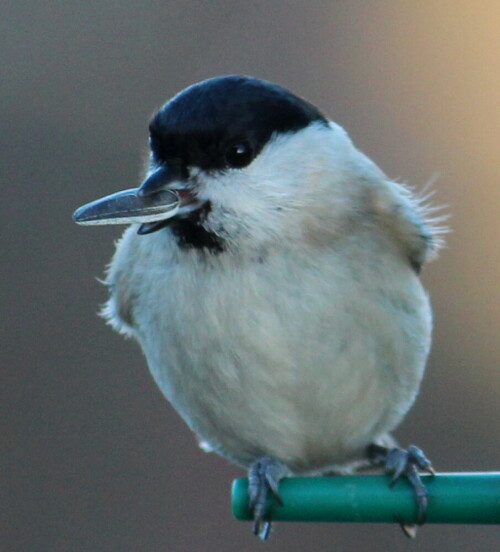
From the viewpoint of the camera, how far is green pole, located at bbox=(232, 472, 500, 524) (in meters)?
1.43

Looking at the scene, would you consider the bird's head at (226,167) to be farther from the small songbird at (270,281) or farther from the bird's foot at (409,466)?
the bird's foot at (409,466)

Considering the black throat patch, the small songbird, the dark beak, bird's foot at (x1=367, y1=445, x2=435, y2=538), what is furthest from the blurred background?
the dark beak

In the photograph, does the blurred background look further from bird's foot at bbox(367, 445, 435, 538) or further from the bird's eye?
the bird's eye

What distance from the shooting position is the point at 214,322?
1.71 metres

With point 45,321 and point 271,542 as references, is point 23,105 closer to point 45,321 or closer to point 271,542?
point 45,321

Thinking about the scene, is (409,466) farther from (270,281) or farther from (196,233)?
(196,233)

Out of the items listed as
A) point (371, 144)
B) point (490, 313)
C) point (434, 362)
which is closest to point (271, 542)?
point (434, 362)

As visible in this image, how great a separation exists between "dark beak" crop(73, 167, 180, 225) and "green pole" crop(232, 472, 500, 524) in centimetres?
44

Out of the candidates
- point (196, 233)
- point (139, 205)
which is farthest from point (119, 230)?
point (139, 205)

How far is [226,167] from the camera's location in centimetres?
163

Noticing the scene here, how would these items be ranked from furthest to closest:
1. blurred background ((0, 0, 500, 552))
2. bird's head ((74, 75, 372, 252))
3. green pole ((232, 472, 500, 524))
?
blurred background ((0, 0, 500, 552)), bird's head ((74, 75, 372, 252)), green pole ((232, 472, 500, 524))

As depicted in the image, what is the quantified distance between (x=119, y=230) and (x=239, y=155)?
1.70 m

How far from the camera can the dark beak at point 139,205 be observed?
58.1 inches

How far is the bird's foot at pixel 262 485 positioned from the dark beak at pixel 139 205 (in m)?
0.45
